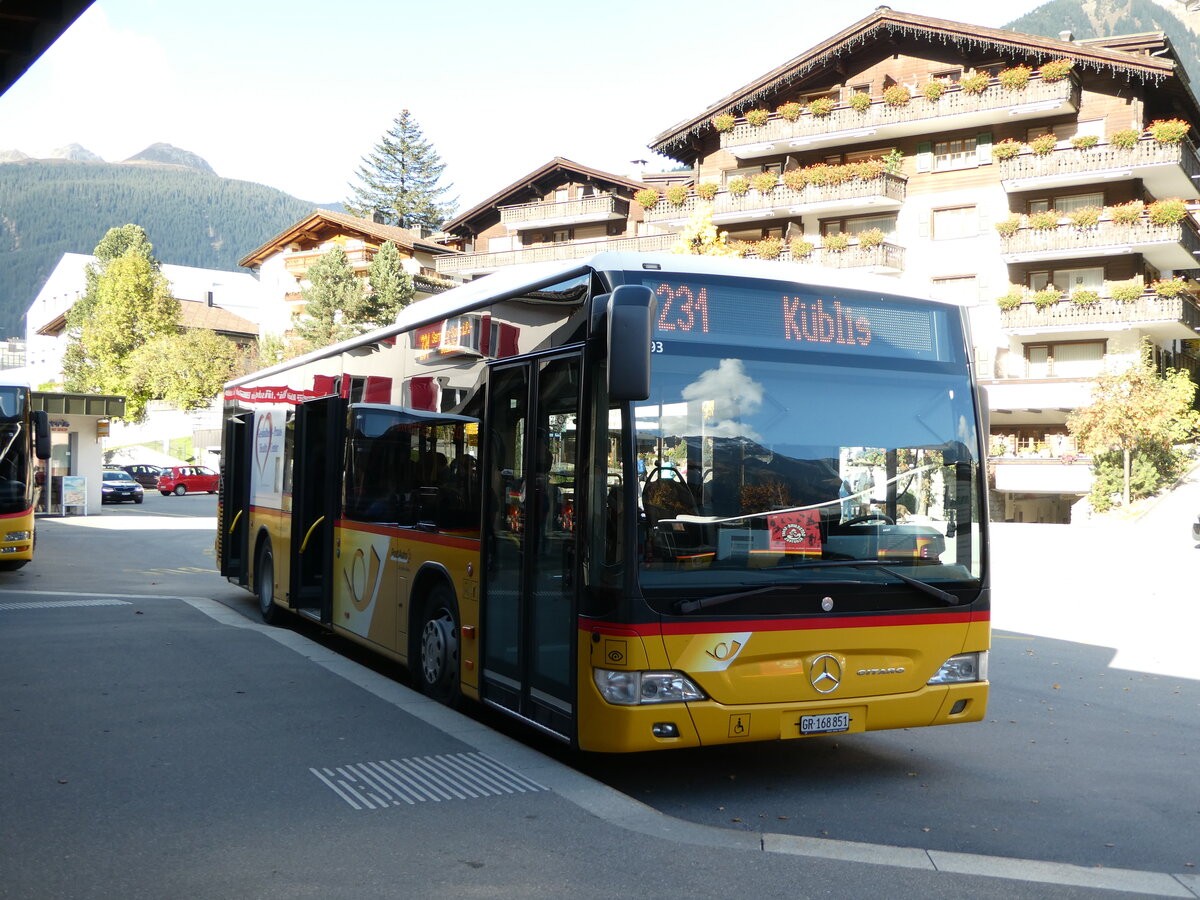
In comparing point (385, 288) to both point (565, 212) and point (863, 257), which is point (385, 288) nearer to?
point (565, 212)

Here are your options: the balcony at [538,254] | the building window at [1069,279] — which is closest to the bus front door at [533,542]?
the building window at [1069,279]

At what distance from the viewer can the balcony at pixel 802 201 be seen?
46625 mm

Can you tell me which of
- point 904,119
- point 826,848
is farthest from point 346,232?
point 826,848

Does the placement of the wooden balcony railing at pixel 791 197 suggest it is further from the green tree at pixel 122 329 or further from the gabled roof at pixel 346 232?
the green tree at pixel 122 329

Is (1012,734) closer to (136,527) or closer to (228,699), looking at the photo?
(228,699)

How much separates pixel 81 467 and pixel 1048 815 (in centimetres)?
4163

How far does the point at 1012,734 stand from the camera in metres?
8.73

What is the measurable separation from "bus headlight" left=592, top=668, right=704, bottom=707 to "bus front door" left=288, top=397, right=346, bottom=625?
226 inches

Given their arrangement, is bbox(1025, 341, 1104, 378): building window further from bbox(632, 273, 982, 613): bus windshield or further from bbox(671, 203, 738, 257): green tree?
bbox(632, 273, 982, 613): bus windshield

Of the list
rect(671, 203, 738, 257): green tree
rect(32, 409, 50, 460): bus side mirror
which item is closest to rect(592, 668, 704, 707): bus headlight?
rect(32, 409, 50, 460): bus side mirror

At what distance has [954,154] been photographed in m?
47.0

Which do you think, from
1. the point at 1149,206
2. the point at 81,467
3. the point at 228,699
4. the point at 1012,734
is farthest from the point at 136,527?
the point at 1149,206

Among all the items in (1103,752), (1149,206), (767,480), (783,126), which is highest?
(783,126)

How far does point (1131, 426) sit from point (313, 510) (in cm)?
3046
